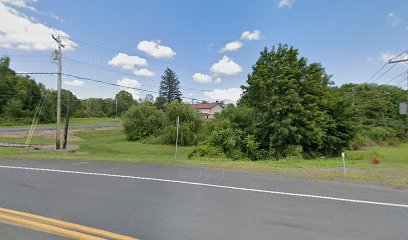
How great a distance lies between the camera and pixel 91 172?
852cm

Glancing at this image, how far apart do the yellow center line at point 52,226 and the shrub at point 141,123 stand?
30631mm

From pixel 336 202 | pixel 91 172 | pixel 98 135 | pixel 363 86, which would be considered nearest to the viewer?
pixel 336 202

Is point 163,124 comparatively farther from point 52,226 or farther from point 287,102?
point 52,226

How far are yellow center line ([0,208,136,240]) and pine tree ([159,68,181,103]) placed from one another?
85687mm

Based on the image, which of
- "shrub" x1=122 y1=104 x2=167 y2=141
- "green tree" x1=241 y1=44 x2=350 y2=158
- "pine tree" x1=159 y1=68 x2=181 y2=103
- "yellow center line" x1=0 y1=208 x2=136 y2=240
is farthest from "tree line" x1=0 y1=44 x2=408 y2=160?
"pine tree" x1=159 y1=68 x2=181 y2=103

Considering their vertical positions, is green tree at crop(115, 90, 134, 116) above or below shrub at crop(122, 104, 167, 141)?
above

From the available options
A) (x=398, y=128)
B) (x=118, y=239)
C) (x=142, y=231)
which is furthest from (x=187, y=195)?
(x=398, y=128)

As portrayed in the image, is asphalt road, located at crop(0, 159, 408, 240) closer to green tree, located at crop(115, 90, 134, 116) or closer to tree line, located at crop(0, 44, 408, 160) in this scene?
tree line, located at crop(0, 44, 408, 160)

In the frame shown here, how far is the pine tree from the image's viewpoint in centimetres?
8931

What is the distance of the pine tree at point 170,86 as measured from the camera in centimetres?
8931

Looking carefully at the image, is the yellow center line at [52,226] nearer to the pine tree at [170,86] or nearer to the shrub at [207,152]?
the shrub at [207,152]

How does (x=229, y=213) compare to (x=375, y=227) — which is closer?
(x=375, y=227)

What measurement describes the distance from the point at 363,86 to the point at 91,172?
62.4 m

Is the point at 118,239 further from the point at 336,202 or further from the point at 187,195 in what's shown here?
the point at 336,202
